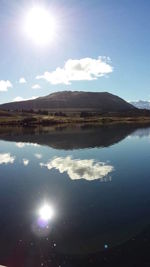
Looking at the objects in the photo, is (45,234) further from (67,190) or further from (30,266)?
(67,190)

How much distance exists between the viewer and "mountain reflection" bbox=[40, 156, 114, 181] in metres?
37.6

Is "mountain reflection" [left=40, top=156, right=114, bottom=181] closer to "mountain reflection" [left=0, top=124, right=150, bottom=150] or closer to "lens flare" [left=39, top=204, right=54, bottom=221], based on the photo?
"lens flare" [left=39, top=204, right=54, bottom=221]

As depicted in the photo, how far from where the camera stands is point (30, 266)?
16000 mm

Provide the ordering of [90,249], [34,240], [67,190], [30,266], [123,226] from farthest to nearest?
[67,190] → [123,226] → [34,240] → [90,249] → [30,266]

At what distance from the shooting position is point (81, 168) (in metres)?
42.9

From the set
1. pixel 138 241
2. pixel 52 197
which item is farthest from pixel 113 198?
→ pixel 138 241

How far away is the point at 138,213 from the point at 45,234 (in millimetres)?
7989

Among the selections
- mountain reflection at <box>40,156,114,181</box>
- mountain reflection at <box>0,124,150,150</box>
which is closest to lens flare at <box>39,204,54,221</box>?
mountain reflection at <box>40,156,114,181</box>

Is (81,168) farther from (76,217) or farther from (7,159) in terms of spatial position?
(76,217)

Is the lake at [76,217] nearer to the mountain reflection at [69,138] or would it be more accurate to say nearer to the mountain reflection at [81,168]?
the mountain reflection at [81,168]

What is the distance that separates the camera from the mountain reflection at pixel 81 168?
3759 centimetres

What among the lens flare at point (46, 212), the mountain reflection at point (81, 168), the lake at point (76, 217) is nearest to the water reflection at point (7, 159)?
the mountain reflection at point (81, 168)

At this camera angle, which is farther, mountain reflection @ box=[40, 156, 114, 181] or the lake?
mountain reflection @ box=[40, 156, 114, 181]

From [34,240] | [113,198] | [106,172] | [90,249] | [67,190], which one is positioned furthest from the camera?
[106,172]
